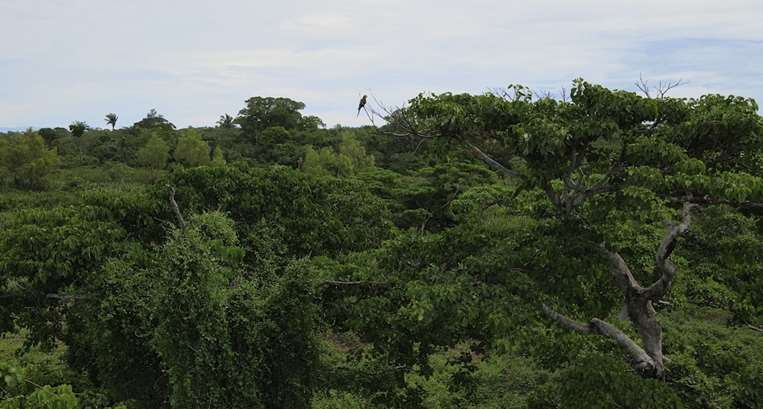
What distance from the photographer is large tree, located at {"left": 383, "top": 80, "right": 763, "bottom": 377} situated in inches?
190

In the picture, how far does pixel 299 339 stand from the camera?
6.70 metres

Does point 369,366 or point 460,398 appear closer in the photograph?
point 369,366

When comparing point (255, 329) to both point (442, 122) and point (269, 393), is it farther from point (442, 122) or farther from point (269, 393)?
point (442, 122)

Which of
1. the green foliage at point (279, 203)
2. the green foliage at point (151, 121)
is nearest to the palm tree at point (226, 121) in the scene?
the green foliage at point (151, 121)

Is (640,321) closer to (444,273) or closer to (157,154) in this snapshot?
(444,273)

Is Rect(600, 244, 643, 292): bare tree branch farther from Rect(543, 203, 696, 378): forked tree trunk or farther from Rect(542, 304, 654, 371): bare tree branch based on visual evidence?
Rect(542, 304, 654, 371): bare tree branch

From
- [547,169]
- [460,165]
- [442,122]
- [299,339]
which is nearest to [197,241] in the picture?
[299,339]

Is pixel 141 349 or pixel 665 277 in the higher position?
pixel 665 277

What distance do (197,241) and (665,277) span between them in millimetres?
4445

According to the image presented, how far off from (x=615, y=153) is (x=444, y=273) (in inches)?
81.1

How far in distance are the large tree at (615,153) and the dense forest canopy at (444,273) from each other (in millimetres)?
21

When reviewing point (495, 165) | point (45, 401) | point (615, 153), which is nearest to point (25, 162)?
point (495, 165)

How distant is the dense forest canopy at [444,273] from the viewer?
16.4ft

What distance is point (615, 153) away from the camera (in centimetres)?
572
